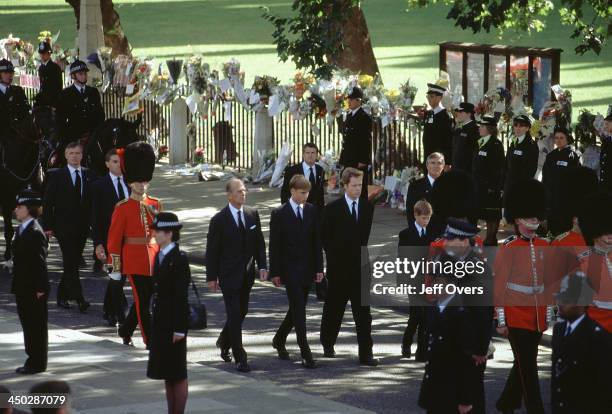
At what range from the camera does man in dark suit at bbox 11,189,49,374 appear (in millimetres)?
12180

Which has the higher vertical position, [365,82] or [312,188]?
[365,82]

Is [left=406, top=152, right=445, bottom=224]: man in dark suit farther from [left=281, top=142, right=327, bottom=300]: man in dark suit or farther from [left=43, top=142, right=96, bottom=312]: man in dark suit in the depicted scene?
[left=43, top=142, right=96, bottom=312]: man in dark suit

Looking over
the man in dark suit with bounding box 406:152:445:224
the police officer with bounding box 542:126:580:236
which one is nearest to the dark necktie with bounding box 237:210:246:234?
the man in dark suit with bounding box 406:152:445:224

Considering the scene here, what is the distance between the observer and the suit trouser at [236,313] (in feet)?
41.2

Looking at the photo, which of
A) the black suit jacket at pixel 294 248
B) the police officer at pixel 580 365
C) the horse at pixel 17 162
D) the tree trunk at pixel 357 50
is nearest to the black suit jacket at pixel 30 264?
the black suit jacket at pixel 294 248

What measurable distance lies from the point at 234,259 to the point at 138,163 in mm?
2110

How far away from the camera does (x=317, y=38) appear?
19.9m

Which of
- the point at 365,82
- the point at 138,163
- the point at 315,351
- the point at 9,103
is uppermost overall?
the point at 365,82

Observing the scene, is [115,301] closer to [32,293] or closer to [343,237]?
[32,293]

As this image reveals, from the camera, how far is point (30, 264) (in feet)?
40.0

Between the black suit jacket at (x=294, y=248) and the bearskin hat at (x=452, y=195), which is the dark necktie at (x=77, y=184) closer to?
the black suit jacket at (x=294, y=248)

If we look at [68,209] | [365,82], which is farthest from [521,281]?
[365,82]

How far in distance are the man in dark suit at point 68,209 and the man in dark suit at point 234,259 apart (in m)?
3.07

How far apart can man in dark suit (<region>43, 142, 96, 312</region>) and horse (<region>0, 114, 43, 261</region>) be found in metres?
2.71
